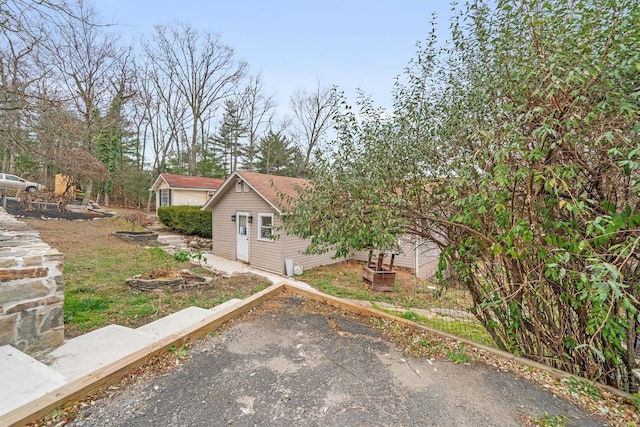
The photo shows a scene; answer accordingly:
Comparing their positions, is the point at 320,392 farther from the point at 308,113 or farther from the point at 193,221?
the point at 308,113

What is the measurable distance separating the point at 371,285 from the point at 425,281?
2795 mm

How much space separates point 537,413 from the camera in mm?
1953

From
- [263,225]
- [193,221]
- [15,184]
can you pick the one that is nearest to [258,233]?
[263,225]

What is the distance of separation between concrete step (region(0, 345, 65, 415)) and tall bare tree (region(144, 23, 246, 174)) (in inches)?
856

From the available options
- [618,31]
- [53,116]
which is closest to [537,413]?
[618,31]

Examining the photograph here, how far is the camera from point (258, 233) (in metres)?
9.82

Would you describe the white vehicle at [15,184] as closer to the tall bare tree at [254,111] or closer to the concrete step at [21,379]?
the tall bare tree at [254,111]

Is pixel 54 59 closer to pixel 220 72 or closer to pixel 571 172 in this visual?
pixel 571 172

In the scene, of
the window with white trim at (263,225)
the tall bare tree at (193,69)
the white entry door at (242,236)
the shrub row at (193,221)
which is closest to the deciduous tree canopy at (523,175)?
the window with white trim at (263,225)

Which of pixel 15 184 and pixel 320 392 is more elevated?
pixel 15 184

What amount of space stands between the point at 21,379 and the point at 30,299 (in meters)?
0.81

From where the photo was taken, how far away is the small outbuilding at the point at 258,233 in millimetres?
9172

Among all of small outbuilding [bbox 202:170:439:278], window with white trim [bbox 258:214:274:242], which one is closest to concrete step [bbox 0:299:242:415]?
small outbuilding [bbox 202:170:439:278]

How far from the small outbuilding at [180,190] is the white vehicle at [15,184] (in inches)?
282
